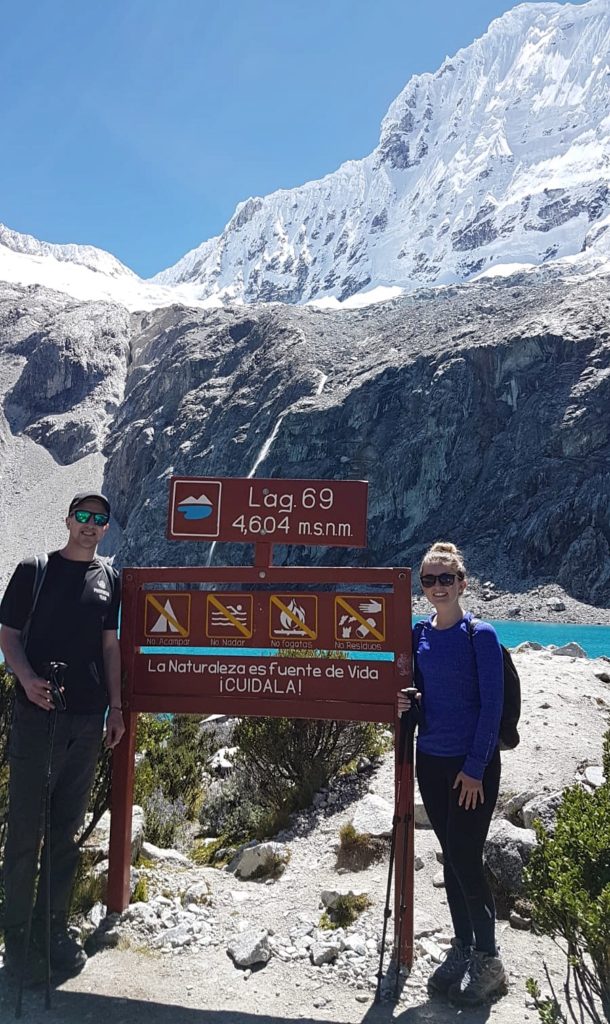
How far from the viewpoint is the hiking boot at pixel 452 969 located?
152 inches

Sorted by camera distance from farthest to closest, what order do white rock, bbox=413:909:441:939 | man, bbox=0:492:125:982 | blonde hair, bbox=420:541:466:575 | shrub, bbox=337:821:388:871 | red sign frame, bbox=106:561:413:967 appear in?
shrub, bbox=337:821:388:871 < red sign frame, bbox=106:561:413:967 < white rock, bbox=413:909:441:939 < blonde hair, bbox=420:541:466:575 < man, bbox=0:492:125:982

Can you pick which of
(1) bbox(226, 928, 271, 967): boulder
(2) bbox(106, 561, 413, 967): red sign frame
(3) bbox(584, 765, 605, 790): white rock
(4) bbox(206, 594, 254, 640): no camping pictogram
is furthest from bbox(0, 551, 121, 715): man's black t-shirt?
(3) bbox(584, 765, 605, 790): white rock

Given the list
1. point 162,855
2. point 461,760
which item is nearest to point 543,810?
point 461,760

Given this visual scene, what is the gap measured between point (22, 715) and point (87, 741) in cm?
39

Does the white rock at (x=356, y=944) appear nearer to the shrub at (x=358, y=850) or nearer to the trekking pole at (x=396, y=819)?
the trekking pole at (x=396, y=819)

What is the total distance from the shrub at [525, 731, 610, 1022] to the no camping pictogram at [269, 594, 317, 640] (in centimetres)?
202

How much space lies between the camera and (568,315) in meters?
79.9

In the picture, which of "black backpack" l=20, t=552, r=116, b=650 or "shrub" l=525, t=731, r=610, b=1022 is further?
"black backpack" l=20, t=552, r=116, b=650

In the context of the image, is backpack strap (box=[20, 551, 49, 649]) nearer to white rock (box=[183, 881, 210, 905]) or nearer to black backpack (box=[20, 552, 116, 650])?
black backpack (box=[20, 552, 116, 650])

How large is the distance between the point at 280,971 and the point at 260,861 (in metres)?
1.41

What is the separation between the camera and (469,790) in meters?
3.73

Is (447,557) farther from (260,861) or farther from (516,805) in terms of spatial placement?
(260,861)

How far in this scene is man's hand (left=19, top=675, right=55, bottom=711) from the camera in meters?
3.82

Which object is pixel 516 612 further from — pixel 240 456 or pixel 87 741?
pixel 87 741
